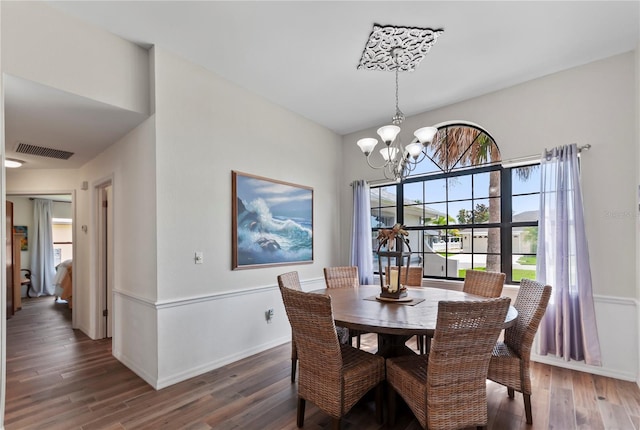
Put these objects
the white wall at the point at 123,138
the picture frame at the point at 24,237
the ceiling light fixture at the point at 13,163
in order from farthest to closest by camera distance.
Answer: the picture frame at the point at 24,237
the ceiling light fixture at the point at 13,163
the white wall at the point at 123,138

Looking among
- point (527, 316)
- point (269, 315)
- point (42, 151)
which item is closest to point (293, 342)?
point (269, 315)

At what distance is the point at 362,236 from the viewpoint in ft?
14.7

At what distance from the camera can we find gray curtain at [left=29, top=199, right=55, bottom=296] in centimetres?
697

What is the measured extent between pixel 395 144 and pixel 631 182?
7.88ft

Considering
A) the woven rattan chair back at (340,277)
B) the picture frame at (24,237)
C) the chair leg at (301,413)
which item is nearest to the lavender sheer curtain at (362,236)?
the woven rattan chair back at (340,277)

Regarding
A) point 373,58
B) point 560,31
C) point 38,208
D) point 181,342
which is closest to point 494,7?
point 560,31

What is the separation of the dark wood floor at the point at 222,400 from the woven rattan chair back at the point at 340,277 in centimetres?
92

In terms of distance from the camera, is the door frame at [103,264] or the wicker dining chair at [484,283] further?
the door frame at [103,264]

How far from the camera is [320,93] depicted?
358 centimetres

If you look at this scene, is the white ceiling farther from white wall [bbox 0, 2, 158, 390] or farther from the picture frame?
the picture frame

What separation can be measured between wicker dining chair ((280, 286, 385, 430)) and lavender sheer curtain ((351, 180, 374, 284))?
2391mm

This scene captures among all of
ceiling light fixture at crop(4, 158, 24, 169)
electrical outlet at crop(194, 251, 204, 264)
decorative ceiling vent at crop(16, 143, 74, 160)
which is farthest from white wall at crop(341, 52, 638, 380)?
ceiling light fixture at crop(4, 158, 24, 169)

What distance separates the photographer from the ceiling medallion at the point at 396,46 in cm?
246

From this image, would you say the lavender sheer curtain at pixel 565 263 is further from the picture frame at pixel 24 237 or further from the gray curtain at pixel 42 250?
the picture frame at pixel 24 237
